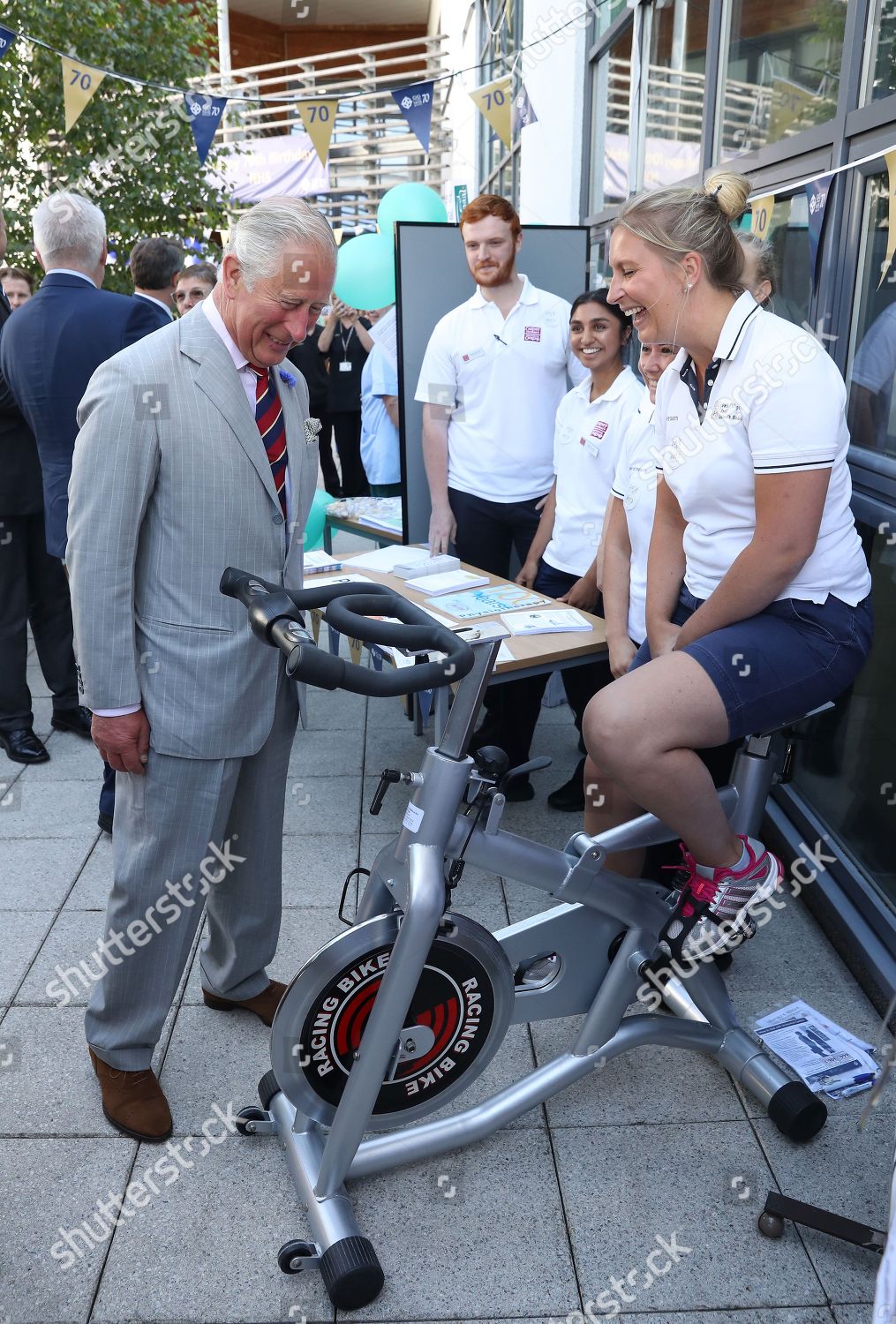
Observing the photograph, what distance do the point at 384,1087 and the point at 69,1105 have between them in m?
0.76

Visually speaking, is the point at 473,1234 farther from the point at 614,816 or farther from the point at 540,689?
the point at 540,689

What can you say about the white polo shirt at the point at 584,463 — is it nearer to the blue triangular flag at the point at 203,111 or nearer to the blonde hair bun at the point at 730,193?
the blonde hair bun at the point at 730,193

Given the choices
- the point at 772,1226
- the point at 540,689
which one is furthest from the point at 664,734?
the point at 540,689

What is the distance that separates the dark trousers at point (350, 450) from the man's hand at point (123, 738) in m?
5.01

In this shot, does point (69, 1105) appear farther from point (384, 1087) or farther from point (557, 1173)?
point (557, 1173)

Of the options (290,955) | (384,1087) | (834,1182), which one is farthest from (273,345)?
(834,1182)

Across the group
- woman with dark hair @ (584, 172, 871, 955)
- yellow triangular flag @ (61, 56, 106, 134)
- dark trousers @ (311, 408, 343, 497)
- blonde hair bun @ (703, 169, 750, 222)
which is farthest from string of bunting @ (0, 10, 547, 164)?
woman with dark hair @ (584, 172, 871, 955)

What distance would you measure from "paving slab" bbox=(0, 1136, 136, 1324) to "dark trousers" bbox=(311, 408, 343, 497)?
5.10 metres

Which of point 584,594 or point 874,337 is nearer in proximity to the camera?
point 874,337

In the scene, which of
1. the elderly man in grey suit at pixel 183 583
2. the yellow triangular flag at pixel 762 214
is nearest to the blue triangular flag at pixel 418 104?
the yellow triangular flag at pixel 762 214

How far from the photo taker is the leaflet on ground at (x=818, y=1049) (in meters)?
2.17

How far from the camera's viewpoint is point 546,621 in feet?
9.58

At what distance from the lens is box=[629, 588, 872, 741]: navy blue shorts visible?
1.80 meters

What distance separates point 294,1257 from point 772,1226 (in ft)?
2.70
